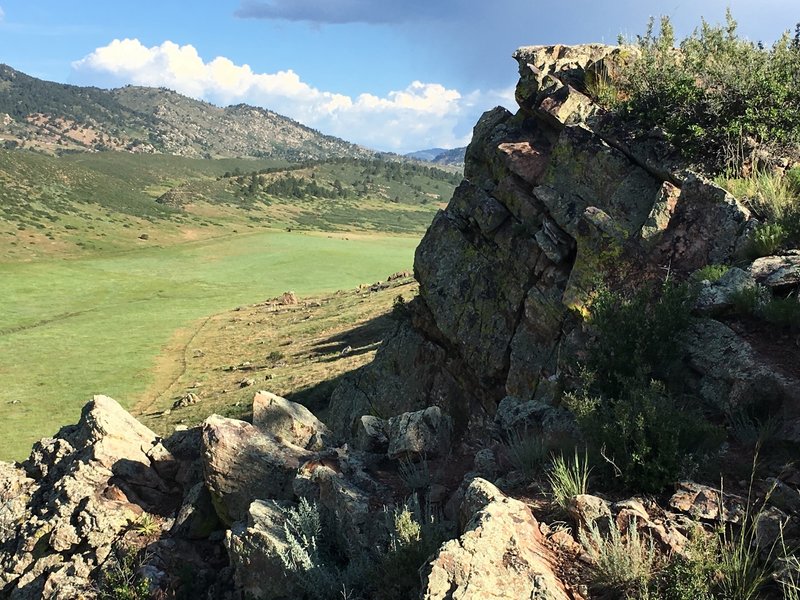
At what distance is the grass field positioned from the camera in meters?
31.3

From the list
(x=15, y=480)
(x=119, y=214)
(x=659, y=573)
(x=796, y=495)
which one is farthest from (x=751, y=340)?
(x=119, y=214)

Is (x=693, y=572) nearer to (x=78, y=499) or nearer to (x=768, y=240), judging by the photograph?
(x=768, y=240)

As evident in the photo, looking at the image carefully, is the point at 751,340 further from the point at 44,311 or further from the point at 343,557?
the point at 44,311

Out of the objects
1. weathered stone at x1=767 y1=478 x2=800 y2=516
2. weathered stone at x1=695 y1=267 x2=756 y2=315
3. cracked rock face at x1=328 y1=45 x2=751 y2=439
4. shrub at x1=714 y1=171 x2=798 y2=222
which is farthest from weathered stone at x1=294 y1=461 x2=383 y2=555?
shrub at x1=714 y1=171 x2=798 y2=222

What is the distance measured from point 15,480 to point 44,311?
48.6 metres

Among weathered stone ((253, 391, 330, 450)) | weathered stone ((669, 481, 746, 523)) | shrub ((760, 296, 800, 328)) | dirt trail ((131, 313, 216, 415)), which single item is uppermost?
shrub ((760, 296, 800, 328))

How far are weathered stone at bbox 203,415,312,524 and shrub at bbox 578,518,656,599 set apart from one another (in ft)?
15.2

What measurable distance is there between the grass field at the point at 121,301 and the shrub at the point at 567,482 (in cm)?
2260

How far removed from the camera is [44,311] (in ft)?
171

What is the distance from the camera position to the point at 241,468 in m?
8.68

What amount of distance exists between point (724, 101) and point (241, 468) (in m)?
11.7

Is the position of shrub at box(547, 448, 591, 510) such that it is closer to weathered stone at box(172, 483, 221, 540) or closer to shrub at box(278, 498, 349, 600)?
shrub at box(278, 498, 349, 600)

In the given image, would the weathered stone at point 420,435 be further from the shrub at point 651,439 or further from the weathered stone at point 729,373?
the weathered stone at point 729,373

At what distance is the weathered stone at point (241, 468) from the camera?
8.43 meters
